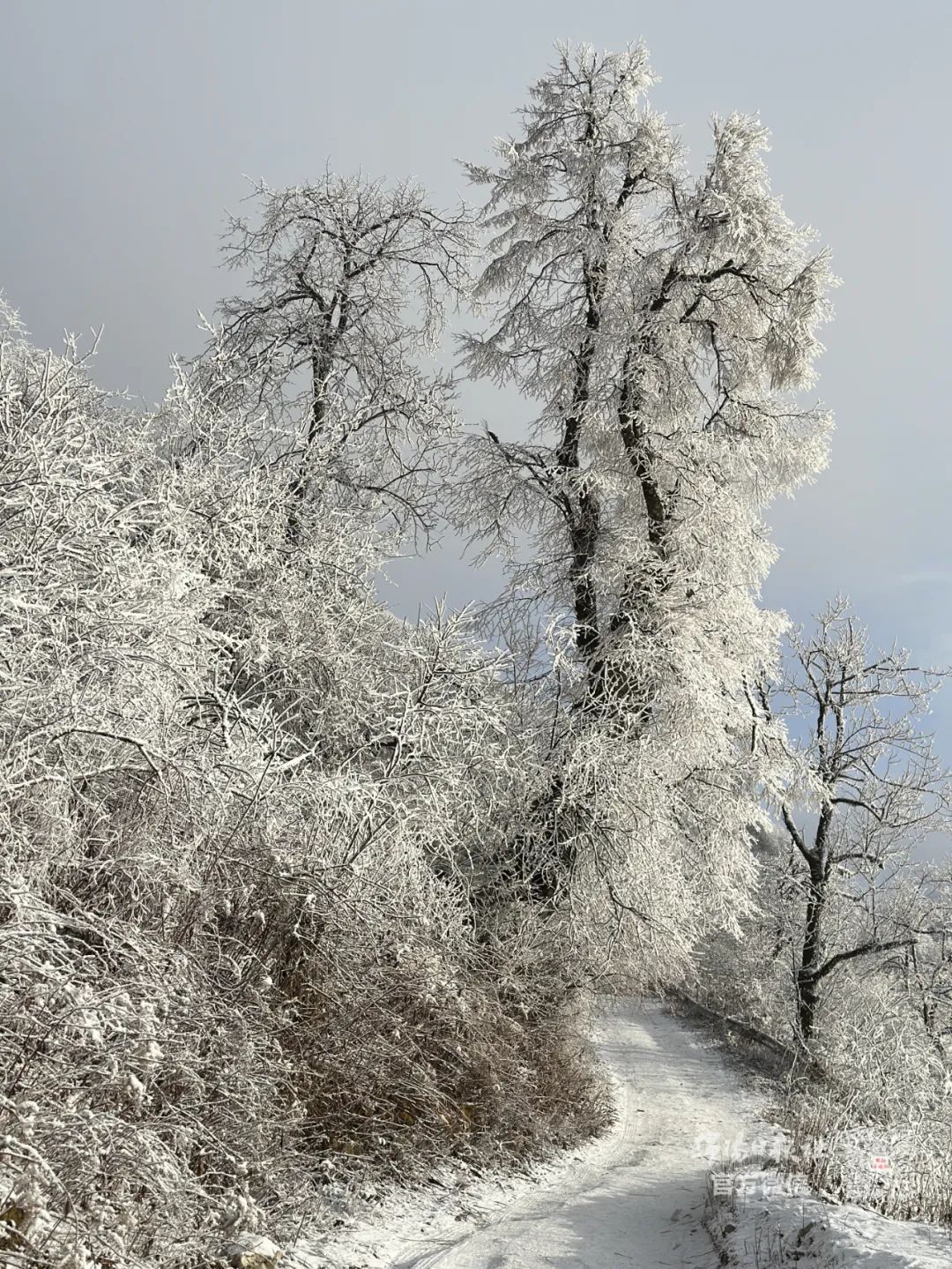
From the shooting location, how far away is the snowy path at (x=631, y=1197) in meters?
5.92

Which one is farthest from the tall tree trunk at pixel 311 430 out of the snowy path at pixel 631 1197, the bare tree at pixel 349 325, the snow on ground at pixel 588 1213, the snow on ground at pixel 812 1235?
the snow on ground at pixel 812 1235

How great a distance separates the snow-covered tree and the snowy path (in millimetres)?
2688

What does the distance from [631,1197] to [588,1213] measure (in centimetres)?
105

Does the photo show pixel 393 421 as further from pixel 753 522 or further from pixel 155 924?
pixel 155 924

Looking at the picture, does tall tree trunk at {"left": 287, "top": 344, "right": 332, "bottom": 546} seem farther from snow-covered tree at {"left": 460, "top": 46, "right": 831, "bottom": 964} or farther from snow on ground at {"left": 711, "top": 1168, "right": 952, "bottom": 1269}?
snow on ground at {"left": 711, "top": 1168, "right": 952, "bottom": 1269}

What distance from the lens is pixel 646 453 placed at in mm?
12242

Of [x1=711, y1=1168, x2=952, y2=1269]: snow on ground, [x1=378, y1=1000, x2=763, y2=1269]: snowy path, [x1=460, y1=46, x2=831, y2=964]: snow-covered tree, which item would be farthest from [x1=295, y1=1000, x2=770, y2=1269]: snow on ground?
[x1=460, y1=46, x2=831, y2=964]: snow-covered tree

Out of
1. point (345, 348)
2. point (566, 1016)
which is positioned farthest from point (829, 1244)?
point (345, 348)

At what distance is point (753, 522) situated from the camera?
40.3ft

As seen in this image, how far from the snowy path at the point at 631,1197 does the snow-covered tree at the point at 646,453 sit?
269cm

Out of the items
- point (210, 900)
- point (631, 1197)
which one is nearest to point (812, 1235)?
point (631, 1197)

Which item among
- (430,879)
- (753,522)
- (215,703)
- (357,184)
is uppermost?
(357,184)

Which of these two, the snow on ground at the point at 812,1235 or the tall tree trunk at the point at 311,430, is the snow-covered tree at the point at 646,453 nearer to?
the tall tree trunk at the point at 311,430

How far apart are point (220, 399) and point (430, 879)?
823 centimetres
